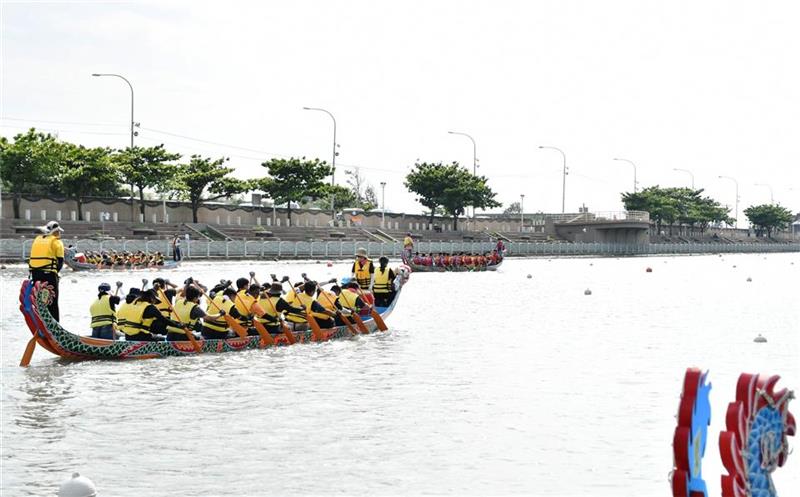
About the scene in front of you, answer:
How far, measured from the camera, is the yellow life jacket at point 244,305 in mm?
19969

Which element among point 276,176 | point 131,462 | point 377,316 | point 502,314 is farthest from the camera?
point 276,176

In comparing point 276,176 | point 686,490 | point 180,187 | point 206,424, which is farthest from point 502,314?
point 276,176

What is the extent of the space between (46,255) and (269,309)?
4.81m

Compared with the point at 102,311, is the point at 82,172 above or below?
above

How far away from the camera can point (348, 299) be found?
23672 mm

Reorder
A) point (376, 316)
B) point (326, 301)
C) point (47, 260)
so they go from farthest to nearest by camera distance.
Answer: point (376, 316)
point (326, 301)
point (47, 260)

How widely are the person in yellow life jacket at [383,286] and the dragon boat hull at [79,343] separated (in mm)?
6659

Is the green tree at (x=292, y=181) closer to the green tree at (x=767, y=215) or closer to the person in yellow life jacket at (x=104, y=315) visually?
the person in yellow life jacket at (x=104, y=315)

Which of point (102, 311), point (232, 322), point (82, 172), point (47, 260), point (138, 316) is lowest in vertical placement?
point (232, 322)

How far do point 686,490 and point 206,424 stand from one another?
876 cm

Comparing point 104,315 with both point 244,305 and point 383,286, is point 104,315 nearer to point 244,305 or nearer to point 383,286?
point 244,305

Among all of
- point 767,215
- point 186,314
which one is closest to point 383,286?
point 186,314

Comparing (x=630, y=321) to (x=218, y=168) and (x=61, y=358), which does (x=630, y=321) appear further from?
(x=218, y=168)

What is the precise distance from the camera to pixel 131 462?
1055cm
